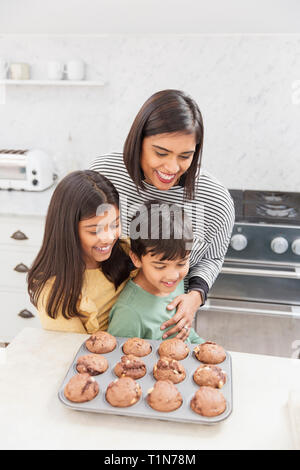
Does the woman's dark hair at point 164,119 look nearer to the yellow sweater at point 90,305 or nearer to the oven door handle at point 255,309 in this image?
the yellow sweater at point 90,305

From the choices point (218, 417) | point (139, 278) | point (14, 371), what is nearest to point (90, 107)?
point (139, 278)

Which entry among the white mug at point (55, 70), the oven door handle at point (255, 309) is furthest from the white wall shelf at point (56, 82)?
the oven door handle at point (255, 309)

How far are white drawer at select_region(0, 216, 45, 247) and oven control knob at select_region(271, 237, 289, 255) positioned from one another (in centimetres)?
118

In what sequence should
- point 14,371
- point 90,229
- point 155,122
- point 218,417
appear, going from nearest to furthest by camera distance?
point 218,417, point 14,371, point 90,229, point 155,122

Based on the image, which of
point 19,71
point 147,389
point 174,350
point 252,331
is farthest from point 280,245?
point 19,71

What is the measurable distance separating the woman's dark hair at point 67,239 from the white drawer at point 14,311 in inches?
55.8

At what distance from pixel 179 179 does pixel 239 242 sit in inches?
31.5

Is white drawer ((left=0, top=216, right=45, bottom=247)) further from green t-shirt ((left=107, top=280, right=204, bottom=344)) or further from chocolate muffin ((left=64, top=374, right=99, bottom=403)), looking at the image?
chocolate muffin ((left=64, top=374, right=99, bottom=403))

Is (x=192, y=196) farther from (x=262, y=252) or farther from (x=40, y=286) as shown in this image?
(x=262, y=252)

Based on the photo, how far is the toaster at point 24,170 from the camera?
2475 millimetres

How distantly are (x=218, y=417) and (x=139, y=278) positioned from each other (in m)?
0.48

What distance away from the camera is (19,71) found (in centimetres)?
251

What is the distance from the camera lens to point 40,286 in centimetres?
103

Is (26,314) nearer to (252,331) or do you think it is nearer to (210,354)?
(252,331)
